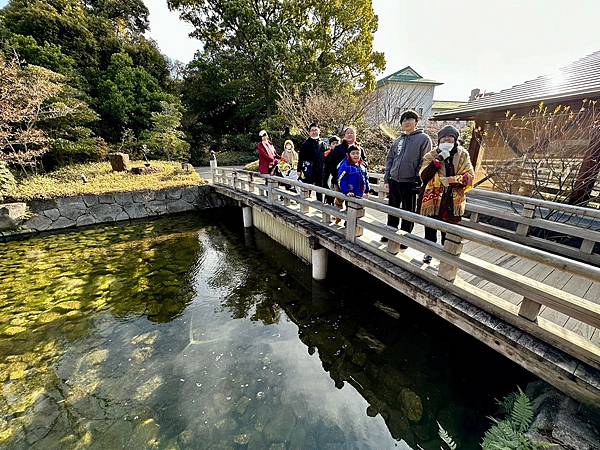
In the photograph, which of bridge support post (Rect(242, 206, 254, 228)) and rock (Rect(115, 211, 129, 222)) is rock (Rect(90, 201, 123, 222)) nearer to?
rock (Rect(115, 211, 129, 222))

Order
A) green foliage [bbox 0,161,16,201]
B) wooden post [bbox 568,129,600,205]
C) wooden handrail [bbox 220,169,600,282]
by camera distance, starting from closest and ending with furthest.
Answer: wooden handrail [bbox 220,169,600,282], wooden post [bbox 568,129,600,205], green foliage [bbox 0,161,16,201]

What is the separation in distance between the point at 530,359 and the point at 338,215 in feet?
9.30

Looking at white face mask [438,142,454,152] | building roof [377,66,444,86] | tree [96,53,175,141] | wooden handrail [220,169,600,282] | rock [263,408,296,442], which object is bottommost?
rock [263,408,296,442]

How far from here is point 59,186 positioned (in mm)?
8961

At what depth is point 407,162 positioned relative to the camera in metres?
3.29

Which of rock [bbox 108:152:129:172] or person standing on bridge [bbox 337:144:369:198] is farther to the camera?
rock [bbox 108:152:129:172]

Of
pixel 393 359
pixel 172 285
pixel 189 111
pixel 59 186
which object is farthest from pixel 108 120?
pixel 393 359

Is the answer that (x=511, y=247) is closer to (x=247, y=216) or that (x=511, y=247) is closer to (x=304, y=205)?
(x=304, y=205)

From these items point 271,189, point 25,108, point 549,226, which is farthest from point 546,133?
point 25,108

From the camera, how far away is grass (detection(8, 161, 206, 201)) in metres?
8.30

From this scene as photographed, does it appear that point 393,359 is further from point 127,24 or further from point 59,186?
point 127,24

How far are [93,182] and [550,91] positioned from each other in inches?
518

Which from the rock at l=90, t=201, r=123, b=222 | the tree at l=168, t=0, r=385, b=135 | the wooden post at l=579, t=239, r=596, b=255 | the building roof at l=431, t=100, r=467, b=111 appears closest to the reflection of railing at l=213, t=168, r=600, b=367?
the wooden post at l=579, t=239, r=596, b=255

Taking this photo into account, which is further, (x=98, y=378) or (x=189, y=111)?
(x=189, y=111)
